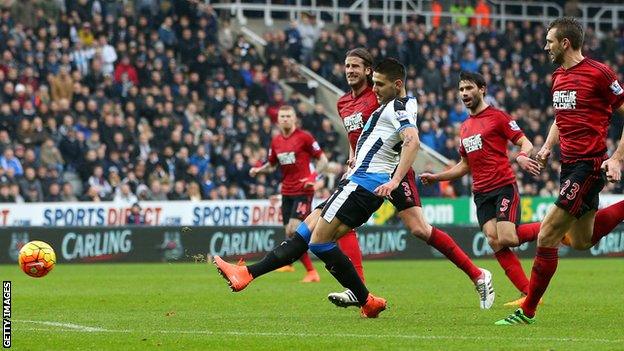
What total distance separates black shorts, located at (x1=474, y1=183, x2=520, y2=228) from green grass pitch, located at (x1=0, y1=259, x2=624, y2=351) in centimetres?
94

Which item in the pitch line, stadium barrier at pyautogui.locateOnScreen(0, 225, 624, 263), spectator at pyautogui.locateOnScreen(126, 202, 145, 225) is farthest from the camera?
spectator at pyautogui.locateOnScreen(126, 202, 145, 225)

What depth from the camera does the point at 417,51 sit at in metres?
35.5

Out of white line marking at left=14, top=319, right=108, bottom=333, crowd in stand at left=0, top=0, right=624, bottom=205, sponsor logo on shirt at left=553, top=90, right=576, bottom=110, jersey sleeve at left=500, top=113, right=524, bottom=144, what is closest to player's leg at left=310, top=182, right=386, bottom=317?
sponsor logo on shirt at left=553, top=90, right=576, bottom=110

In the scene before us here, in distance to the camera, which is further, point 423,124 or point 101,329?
point 423,124

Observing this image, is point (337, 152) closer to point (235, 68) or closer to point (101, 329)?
point (235, 68)

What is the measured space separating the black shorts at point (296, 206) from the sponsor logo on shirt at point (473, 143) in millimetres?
5705

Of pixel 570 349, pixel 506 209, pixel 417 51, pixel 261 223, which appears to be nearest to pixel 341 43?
pixel 417 51

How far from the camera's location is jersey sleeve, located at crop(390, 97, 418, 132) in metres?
11.2

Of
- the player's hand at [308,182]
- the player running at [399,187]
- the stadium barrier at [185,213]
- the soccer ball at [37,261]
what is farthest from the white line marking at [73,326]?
the stadium barrier at [185,213]

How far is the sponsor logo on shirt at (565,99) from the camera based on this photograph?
35.5 ft

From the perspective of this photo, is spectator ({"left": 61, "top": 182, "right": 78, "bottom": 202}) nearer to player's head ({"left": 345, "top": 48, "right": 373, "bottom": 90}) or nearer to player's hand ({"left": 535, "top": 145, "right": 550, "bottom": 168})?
player's head ({"left": 345, "top": 48, "right": 373, "bottom": 90})

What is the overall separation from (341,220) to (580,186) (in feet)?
6.77

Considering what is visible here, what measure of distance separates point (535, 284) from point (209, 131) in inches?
760

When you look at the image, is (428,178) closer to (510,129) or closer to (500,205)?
(500,205)
